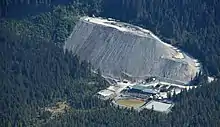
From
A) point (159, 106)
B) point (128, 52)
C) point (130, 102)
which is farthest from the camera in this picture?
point (128, 52)

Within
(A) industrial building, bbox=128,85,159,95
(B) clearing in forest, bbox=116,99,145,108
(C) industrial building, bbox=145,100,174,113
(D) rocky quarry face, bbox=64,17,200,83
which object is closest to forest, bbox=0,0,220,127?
(C) industrial building, bbox=145,100,174,113

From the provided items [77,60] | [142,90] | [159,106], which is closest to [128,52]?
[77,60]

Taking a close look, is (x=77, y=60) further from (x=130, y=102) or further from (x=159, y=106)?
(x=159, y=106)

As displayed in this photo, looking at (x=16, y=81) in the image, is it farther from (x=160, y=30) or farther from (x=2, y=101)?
(x=160, y=30)

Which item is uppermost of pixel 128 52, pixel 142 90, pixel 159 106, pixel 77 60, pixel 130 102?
pixel 128 52

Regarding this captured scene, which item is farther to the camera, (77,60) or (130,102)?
(77,60)

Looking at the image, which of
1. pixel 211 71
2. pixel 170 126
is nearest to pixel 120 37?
pixel 211 71

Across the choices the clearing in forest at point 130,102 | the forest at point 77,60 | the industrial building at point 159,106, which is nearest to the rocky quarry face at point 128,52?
the forest at point 77,60

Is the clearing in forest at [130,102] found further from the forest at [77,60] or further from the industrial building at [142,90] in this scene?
the forest at [77,60]
